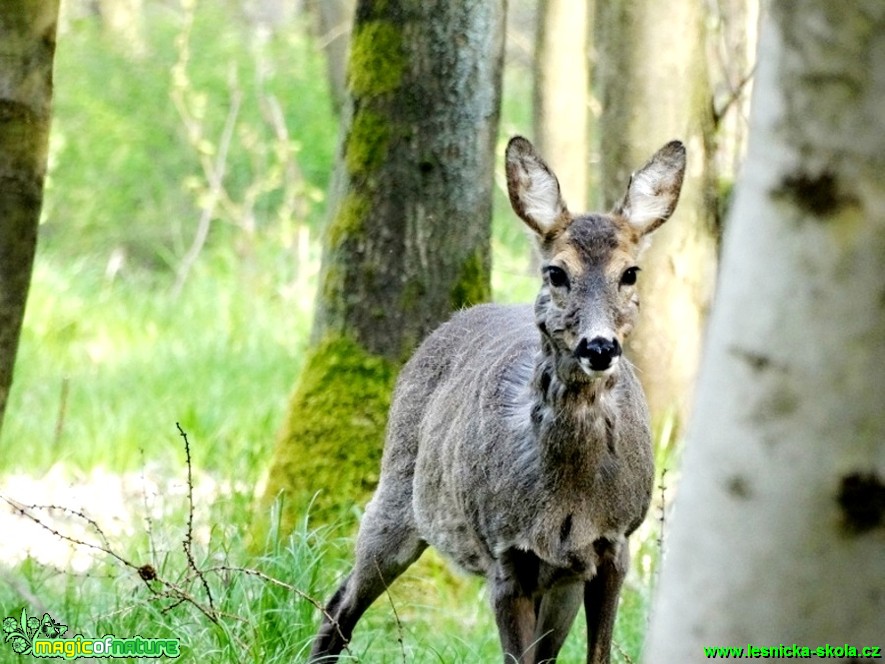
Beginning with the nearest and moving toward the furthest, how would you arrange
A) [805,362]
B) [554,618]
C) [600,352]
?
[805,362] → [600,352] → [554,618]

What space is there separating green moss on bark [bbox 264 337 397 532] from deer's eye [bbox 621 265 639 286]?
207 cm

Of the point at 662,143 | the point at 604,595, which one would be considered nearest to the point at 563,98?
the point at 662,143

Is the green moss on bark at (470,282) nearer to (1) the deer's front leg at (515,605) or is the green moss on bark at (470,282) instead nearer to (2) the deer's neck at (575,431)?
(2) the deer's neck at (575,431)

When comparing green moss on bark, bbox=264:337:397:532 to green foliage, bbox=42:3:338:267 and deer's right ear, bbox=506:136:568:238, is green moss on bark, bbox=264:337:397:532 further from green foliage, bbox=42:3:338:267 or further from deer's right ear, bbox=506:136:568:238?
green foliage, bbox=42:3:338:267

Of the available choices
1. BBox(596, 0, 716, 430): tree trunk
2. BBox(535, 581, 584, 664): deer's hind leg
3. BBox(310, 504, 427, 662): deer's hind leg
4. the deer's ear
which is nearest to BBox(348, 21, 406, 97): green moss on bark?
the deer's ear

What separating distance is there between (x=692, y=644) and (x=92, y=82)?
605 inches

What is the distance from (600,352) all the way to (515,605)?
2.97 feet

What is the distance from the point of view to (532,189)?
4691 millimetres

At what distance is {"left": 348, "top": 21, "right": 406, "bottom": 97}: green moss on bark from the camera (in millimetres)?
6195

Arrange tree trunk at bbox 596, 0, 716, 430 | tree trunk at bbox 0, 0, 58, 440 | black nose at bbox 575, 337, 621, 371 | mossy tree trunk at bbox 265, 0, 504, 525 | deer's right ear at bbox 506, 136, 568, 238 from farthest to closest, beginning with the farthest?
tree trunk at bbox 596, 0, 716, 430 < mossy tree trunk at bbox 265, 0, 504, 525 < tree trunk at bbox 0, 0, 58, 440 < deer's right ear at bbox 506, 136, 568, 238 < black nose at bbox 575, 337, 621, 371

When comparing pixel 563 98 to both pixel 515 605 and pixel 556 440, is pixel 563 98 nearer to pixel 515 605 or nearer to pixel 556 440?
pixel 556 440

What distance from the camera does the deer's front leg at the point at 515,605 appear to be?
4.53 metres

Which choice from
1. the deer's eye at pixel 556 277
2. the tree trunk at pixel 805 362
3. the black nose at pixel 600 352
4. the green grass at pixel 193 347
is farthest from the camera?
the green grass at pixel 193 347

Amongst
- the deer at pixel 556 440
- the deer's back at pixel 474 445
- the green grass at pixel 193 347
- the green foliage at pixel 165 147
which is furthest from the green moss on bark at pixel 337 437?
the green foliage at pixel 165 147
